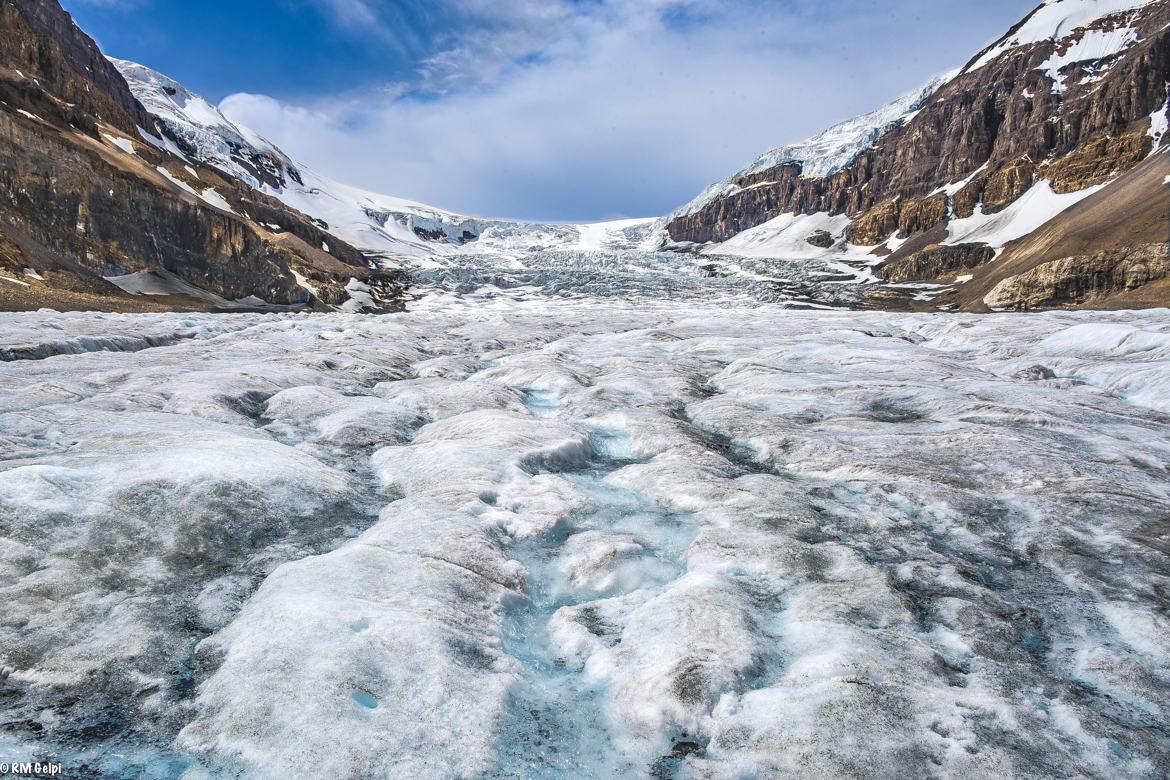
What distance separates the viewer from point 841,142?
175 m

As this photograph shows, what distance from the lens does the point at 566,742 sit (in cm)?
486

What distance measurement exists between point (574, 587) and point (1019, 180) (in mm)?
142457

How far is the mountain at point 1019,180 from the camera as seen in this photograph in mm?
56781

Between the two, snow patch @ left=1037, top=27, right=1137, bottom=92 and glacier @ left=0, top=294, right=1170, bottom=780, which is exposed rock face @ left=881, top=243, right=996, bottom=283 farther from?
glacier @ left=0, top=294, right=1170, bottom=780

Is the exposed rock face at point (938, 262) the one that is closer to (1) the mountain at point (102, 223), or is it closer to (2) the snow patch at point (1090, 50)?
(2) the snow patch at point (1090, 50)

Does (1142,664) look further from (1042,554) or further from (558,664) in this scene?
(558,664)

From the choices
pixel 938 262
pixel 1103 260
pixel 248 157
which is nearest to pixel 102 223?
pixel 1103 260

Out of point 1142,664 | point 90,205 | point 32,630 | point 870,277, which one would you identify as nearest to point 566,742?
point 32,630

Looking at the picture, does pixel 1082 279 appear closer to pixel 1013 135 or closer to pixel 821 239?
pixel 1013 135

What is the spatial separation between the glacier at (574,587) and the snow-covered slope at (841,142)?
174 meters

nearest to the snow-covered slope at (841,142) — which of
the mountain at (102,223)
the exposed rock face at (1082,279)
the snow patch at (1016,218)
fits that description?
the snow patch at (1016,218)

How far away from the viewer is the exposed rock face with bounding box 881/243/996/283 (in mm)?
94812

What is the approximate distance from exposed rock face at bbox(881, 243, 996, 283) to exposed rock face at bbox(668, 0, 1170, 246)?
22.4m

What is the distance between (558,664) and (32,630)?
537 cm
